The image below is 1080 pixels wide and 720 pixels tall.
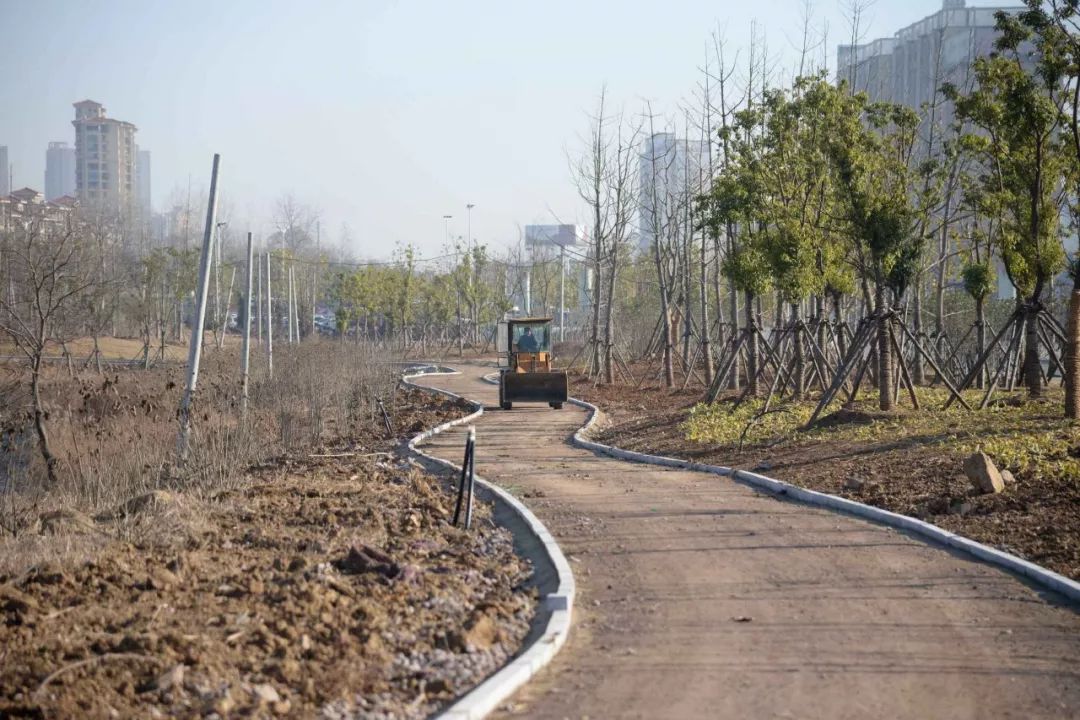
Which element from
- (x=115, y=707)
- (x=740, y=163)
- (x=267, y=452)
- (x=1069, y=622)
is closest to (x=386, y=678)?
(x=115, y=707)

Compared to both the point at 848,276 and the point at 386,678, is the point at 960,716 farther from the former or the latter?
the point at 848,276

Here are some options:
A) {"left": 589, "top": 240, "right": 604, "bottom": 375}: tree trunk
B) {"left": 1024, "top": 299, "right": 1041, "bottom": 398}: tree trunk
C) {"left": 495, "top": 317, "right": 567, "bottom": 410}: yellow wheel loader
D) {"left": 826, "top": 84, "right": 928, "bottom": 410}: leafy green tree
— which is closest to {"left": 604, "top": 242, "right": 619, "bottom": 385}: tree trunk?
{"left": 589, "top": 240, "right": 604, "bottom": 375}: tree trunk

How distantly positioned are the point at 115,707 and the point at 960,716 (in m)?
4.61

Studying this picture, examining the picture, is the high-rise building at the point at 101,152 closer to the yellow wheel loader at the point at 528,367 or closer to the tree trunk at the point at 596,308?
the tree trunk at the point at 596,308

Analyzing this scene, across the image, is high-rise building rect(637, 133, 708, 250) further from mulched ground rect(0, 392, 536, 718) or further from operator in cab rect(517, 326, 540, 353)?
mulched ground rect(0, 392, 536, 718)

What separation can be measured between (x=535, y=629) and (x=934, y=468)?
7.11 metres

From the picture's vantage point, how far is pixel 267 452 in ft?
64.3

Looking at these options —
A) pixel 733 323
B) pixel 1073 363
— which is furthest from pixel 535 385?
pixel 1073 363

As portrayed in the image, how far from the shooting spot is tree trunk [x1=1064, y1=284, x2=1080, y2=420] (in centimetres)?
1547

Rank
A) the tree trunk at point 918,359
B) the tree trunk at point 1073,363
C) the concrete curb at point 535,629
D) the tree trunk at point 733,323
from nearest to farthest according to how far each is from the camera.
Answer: the concrete curb at point 535,629, the tree trunk at point 1073,363, the tree trunk at point 733,323, the tree trunk at point 918,359

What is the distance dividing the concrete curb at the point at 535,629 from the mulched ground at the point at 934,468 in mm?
3841

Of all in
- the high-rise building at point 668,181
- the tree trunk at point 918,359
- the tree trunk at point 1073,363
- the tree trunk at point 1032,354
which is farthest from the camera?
the high-rise building at point 668,181

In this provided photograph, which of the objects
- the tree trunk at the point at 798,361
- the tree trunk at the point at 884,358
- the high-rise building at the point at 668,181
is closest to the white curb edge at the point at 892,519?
the tree trunk at the point at 884,358

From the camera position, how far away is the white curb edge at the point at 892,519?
9133 mm
